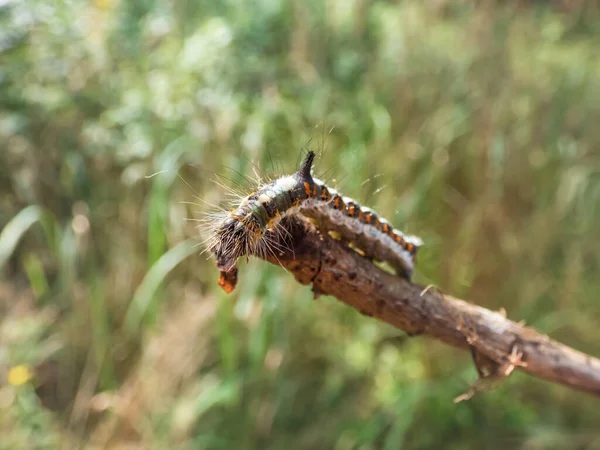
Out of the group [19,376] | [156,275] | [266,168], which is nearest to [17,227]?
[19,376]

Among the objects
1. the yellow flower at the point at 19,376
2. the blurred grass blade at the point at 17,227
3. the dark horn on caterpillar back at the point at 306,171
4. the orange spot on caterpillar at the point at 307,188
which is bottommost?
the orange spot on caterpillar at the point at 307,188

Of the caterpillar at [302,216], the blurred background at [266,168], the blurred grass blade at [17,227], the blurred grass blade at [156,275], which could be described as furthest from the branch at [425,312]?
the blurred grass blade at [17,227]

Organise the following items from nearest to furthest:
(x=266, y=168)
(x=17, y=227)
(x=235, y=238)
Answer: (x=235, y=238) → (x=266, y=168) → (x=17, y=227)

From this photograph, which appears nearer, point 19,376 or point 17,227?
point 19,376

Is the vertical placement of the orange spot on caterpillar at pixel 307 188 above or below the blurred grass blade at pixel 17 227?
below

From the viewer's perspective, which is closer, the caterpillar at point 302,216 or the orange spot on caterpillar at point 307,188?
the caterpillar at point 302,216

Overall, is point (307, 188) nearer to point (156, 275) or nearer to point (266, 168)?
point (266, 168)

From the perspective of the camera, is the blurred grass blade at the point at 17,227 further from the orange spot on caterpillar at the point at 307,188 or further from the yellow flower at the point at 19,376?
the orange spot on caterpillar at the point at 307,188
